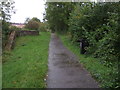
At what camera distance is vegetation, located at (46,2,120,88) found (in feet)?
16.6

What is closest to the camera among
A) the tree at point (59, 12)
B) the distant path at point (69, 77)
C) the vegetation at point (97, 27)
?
the vegetation at point (97, 27)

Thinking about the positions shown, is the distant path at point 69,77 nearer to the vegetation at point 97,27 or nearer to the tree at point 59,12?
the vegetation at point 97,27

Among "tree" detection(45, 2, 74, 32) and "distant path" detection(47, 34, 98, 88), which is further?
"tree" detection(45, 2, 74, 32)

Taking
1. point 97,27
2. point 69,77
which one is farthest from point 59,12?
point 69,77

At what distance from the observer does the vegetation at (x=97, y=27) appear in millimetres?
5055

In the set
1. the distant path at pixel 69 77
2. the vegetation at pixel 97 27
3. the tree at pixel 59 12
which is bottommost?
the distant path at pixel 69 77

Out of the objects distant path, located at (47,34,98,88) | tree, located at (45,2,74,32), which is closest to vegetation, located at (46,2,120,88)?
tree, located at (45,2,74,32)

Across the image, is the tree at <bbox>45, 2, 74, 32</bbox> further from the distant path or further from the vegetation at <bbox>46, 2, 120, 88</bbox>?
the distant path

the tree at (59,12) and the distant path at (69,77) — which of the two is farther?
the tree at (59,12)

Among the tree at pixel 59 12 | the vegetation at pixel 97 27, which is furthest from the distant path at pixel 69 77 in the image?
the tree at pixel 59 12

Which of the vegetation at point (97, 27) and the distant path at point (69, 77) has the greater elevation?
the vegetation at point (97, 27)

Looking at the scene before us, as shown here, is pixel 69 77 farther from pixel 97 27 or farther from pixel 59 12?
pixel 59 12

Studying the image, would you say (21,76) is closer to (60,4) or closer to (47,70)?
(47,70)

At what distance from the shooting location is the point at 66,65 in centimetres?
973
